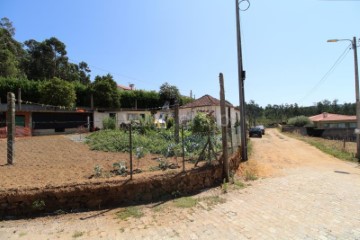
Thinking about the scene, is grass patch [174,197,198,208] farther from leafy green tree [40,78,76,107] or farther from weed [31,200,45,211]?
leafy green tree [40,78,76,107]

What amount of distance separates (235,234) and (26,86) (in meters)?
29.6

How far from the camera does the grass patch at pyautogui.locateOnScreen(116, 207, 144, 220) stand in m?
5.72

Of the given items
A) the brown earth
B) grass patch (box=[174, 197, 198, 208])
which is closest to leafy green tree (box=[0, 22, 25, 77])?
the brown earth

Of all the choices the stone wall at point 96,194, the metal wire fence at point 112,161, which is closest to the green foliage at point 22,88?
the metal wire fence at point 112,161

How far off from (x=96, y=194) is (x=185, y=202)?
2.10 metres

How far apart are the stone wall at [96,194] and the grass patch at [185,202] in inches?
15.5

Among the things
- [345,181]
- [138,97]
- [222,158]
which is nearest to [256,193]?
[222,158]

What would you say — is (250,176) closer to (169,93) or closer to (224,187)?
(224,187)

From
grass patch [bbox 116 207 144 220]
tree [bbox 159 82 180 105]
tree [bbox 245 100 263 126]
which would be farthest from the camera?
tree [bbox 245 100 263 126]

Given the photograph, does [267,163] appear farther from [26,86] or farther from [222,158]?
[26,86]

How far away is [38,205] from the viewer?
19.0 feet

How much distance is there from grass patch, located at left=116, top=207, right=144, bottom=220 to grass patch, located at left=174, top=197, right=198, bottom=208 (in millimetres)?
943

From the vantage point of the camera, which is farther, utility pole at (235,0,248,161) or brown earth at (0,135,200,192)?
utility pole at (235,0,248,161)

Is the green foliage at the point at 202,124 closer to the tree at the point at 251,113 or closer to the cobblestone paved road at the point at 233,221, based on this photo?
the cobblestone paved road at the point at 233,221
